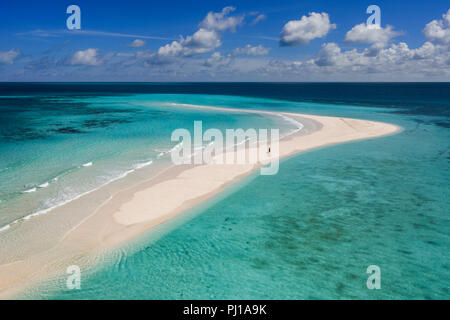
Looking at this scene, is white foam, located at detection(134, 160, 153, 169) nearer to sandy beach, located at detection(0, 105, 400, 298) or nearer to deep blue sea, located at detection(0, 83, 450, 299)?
deep blue sea, located at detection(0, 83, 450, 299)

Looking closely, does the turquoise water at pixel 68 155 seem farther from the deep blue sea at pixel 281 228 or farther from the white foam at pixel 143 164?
the deep blue sea at pixel 281 228

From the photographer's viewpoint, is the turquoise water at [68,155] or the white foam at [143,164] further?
the white foam at [143,164]

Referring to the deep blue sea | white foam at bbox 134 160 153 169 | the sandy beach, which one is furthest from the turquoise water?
the sandy beach

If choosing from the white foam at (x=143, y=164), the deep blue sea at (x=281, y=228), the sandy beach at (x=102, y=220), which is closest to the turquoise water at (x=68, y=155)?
the white foam at (x=143, y=164)

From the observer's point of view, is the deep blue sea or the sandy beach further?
the sandy beach

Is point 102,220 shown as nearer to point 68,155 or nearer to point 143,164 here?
point 143,164

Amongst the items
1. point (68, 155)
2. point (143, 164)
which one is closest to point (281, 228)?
point (143, 164)

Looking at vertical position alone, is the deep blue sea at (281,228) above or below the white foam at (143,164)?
below

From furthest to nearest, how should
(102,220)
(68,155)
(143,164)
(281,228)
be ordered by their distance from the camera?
(68,155) → (143,164) → (102,220) → (281,228)

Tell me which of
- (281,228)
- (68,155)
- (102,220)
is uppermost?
(68,155)
